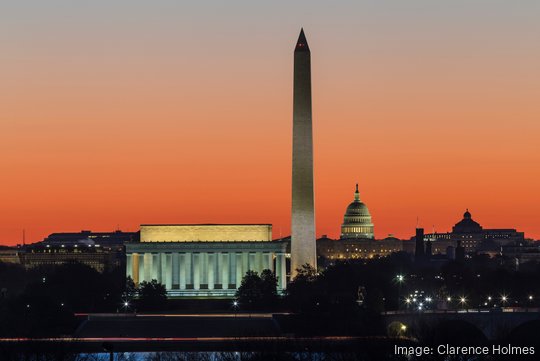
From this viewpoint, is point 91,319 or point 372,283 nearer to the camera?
point 91,319

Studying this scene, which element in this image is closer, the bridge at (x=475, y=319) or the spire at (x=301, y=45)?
the bridge at (x=475, y=319)

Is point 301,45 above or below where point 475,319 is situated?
above

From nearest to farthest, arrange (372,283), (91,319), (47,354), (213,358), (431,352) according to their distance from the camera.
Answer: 1. (431,352)
2. (47,354)
3. (213,358)
4. (91,319)
5. (372,283)

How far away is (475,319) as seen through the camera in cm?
15425

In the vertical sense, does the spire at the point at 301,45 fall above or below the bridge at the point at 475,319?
above

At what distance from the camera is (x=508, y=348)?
398 ft

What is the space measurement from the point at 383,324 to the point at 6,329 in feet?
90.0

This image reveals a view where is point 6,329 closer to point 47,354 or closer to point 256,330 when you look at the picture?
point 256,330

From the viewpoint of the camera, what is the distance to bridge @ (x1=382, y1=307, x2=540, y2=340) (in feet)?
483

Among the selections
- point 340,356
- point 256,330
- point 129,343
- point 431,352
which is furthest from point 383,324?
point 431,352

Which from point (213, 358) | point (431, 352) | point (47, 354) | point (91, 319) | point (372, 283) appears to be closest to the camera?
point (431, 352)

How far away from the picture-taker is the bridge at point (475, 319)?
14725 cm

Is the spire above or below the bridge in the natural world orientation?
above

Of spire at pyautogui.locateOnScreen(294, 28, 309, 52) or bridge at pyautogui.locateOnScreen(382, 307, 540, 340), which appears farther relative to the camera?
spire at pyautogui.locateOnScreen(294, 28, 309, 52)
